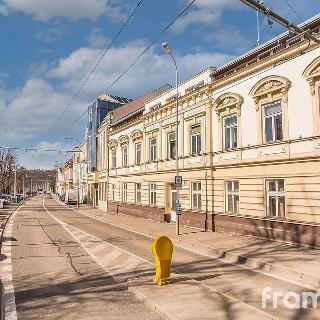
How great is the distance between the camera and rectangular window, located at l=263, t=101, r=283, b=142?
17031 mm

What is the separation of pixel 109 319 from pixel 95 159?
137 feet

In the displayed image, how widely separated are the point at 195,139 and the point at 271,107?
7.03m

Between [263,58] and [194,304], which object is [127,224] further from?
[194,304]

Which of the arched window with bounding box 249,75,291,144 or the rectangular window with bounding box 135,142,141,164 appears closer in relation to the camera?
the arched window with bounding box 249,75,291,144

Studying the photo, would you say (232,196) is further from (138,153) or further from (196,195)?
(138,153)

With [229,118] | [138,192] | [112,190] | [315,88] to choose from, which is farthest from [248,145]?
[112,190]

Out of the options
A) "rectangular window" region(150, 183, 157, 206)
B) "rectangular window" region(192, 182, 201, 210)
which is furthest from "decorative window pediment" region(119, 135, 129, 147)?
"rectangular window" region(192, 182, 201, 210)

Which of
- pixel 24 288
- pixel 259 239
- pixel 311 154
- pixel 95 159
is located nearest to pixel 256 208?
pixel 259 239

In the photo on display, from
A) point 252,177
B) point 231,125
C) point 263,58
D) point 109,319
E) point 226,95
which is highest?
point 263,58

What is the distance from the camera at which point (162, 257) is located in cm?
970

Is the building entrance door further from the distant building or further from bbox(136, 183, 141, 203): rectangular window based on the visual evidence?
the distant building

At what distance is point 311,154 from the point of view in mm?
15023

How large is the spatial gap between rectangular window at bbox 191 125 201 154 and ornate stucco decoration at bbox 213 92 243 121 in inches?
97.3

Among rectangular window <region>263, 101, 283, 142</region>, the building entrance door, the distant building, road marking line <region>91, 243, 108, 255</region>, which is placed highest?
the distant building
